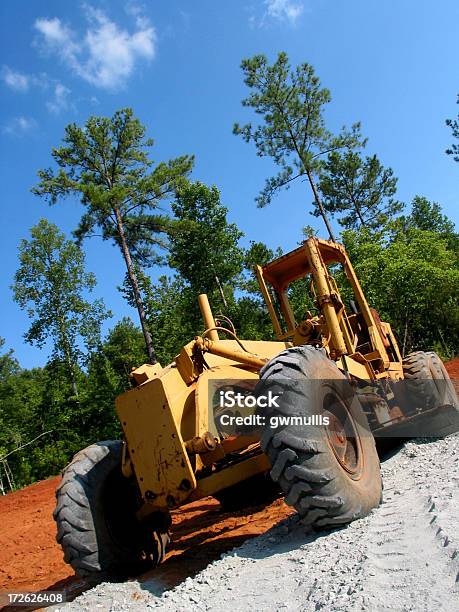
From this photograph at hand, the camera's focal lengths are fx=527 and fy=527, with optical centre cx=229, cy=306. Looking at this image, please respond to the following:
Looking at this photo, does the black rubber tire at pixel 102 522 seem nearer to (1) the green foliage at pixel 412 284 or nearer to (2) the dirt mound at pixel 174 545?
(2) the dirt mound at pixel 174 545

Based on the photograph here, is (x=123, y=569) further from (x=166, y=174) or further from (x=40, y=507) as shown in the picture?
(x=166, y=174)

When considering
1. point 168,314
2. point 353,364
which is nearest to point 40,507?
point 353,364

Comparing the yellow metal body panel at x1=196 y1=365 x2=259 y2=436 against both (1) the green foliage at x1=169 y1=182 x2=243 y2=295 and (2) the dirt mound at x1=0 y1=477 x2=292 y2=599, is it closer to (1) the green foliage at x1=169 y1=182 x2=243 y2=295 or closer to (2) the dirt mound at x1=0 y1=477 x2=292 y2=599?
(2) the dirt mound at x1=0 y1=477 x2=292 y2=599

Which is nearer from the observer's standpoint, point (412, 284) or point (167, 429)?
point (167, 429)

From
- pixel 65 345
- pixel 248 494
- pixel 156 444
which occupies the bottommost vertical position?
pixel 248 494

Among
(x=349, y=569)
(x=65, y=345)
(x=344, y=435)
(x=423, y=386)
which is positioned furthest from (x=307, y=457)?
(x=65, y=345)

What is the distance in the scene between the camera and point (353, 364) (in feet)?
17.8

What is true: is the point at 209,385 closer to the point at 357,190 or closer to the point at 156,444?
the point at 156,444

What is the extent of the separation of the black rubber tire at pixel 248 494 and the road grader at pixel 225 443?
133cm

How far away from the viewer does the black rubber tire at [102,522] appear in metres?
4.42

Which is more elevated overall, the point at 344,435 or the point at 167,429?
the point at 167,429

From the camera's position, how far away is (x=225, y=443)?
14.3ft

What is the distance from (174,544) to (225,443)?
Answer: 241 centimetres

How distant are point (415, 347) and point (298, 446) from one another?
77.9 feet
